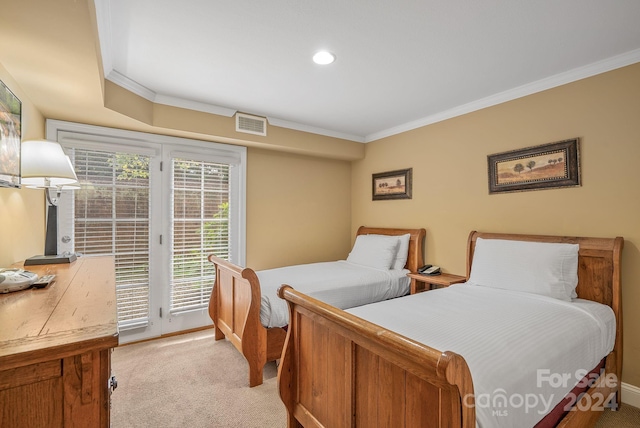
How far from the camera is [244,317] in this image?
2453mm

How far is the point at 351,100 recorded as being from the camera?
3.02 meters

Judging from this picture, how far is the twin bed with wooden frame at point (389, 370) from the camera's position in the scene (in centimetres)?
99

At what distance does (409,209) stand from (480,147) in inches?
42.6

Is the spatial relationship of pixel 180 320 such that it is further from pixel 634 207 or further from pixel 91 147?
pixel 634 207

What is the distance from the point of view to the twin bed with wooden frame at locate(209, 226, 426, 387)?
231 centimetres

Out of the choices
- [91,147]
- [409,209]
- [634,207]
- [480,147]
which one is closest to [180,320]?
[91,147]

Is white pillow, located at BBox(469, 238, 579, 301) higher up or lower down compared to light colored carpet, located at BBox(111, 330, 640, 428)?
higher up

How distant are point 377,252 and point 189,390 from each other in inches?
90.1

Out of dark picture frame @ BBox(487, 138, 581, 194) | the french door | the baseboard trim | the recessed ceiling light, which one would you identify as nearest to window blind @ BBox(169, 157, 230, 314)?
the french door

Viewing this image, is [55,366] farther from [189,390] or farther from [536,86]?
[536,86]

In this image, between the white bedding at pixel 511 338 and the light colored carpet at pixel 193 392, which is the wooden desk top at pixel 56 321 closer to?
the light colored carpet at pixel 193 392

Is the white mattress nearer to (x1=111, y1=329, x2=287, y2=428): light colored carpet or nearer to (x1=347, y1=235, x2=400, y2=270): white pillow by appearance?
(x1=347, y1=235, x2=400, y2=270): white pillow

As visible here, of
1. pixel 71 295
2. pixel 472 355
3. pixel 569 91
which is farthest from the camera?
pixel 569 91

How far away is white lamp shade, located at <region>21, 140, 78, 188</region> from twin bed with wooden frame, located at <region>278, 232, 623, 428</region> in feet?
5.01
